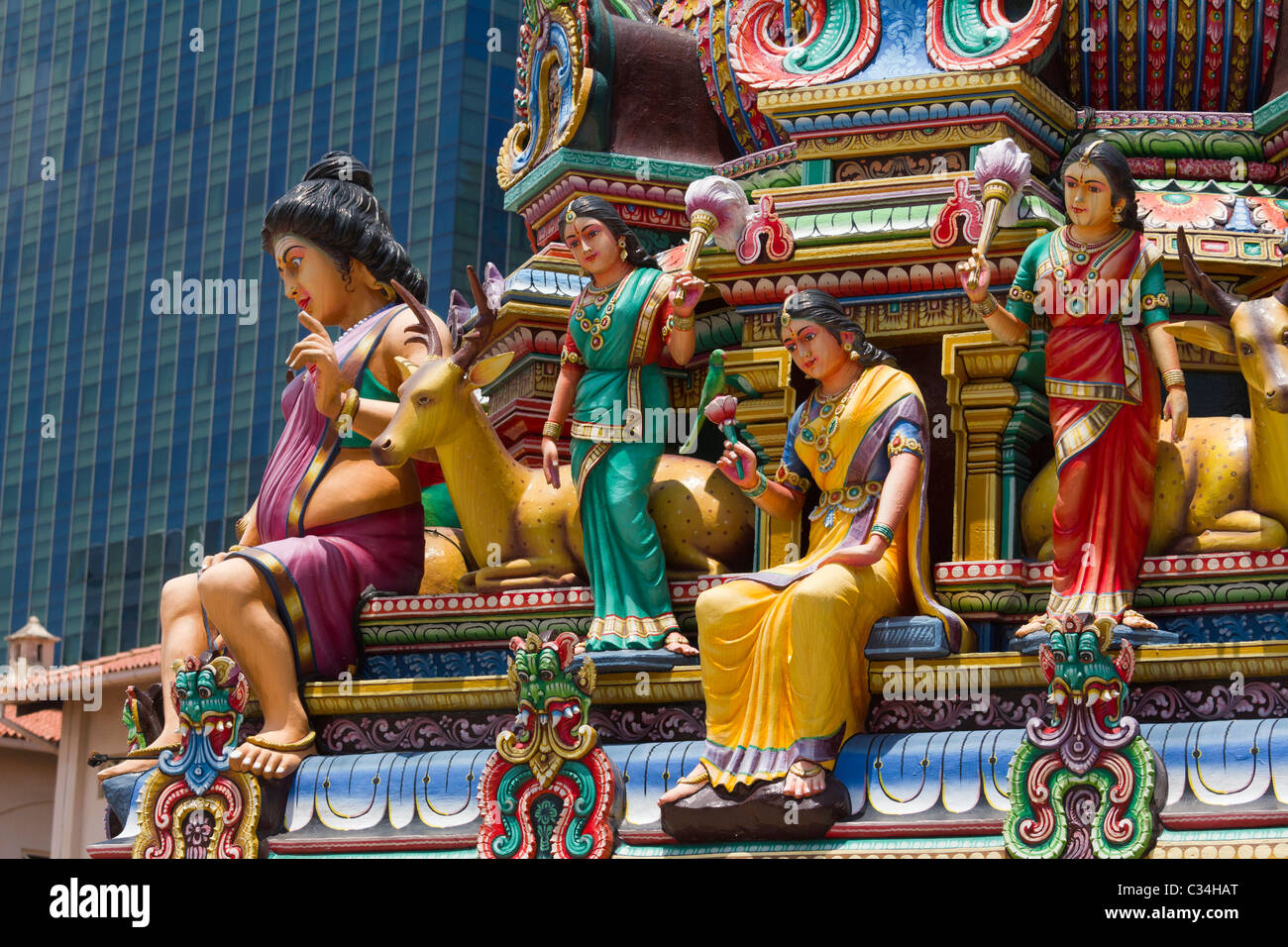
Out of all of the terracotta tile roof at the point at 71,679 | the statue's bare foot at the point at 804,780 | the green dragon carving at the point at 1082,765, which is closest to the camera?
the green dragon carving at the point at 1082,765

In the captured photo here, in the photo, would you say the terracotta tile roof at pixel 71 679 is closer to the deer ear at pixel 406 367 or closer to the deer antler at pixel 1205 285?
the deer ear at pixel 406 367

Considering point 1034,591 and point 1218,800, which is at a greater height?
point 1034,591

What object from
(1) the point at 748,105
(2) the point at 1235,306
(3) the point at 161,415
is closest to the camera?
(2) the point at 1235,306

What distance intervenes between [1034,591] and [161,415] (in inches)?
1830

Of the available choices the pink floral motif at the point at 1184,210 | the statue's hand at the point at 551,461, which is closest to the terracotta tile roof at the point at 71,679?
the statue's hand at the point at 551,461

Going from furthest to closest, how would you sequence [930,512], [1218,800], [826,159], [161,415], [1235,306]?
[161,415]
[826,159]
[930,512]
[1235,306]
[1218,800]

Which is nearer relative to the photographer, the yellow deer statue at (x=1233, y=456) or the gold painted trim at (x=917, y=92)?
the yellow deer statue at (x=1233, y=456)

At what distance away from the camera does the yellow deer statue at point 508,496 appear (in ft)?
54.0

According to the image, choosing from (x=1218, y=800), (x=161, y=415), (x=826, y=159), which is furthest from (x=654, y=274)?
(x=161, y=415)

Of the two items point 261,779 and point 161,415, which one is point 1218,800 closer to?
point 261,779

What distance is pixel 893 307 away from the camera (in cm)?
1661

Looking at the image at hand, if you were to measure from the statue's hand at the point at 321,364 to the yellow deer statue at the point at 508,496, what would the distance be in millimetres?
471

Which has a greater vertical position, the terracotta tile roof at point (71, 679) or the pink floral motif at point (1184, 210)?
the pink floral motif at point (1184, 210)

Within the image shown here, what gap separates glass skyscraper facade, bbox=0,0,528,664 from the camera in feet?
183
